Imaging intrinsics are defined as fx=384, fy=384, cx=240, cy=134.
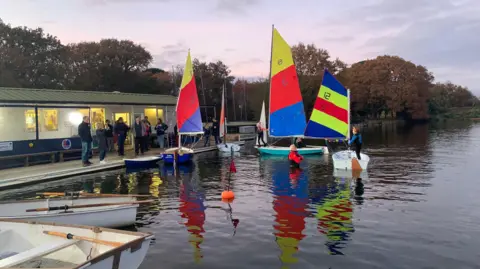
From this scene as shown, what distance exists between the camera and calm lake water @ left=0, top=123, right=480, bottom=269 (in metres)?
7.80

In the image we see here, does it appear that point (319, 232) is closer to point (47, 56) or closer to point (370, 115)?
point (47, 56)

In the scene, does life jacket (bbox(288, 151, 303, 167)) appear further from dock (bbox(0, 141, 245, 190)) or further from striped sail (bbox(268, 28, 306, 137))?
dock (bbox(0, 141, 245, 190))

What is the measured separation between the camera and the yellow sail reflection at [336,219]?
337 inches

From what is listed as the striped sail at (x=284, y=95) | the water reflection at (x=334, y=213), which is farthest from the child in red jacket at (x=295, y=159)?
the striped sail at (x=284, y=95)

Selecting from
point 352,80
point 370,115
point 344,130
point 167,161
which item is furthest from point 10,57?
point 370,115

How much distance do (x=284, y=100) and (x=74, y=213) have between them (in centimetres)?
1802

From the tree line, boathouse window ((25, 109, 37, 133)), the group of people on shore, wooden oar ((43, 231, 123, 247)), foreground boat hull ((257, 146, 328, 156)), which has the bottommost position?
wooden oar ((43, 231, 123, 247))

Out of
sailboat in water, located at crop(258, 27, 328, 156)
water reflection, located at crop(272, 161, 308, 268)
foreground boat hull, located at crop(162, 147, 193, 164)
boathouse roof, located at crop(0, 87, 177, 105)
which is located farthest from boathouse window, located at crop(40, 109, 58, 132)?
sailboat in water, located at crop(258, 27, 328, 156)

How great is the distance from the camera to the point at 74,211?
903cm

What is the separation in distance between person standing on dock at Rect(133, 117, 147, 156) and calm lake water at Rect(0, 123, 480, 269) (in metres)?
4.23

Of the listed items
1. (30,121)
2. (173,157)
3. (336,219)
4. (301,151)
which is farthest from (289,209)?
(30,121)

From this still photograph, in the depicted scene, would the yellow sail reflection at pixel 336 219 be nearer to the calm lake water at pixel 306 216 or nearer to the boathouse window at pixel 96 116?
the calm lake water at pixel 306 216

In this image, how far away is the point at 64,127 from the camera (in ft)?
70.5

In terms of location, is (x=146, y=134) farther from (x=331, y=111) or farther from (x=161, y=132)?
(x=331, y=111)
